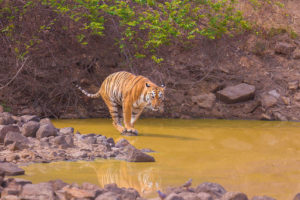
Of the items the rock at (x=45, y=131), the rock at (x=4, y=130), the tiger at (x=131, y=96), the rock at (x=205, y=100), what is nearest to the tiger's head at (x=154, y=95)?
the tiger at (x=131, y=96)

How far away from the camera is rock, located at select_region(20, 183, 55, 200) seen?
2.89 m

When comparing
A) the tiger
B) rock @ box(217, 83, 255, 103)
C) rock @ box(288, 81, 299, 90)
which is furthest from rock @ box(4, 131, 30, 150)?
rock @ box(288, 81, 299, 90)

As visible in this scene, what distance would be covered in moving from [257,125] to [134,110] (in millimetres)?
2667

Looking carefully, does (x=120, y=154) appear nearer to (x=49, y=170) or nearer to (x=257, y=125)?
(x=49, y=170)

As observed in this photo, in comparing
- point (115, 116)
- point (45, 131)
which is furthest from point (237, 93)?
point (45, 131)

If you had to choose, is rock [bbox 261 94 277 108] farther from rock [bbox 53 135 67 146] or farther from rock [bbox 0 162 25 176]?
rock [bbox 0 162 25 176]

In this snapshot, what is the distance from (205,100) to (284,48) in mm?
2645

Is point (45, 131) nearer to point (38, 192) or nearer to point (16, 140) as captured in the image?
point (16, 140)

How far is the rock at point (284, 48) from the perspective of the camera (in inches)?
423

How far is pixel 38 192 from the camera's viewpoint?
2.94 meters

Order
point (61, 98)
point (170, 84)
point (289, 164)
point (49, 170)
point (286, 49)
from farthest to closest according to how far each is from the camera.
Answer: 1. point (286, 49)
2. point (170, 84)
3. point (61, 98)
4. point (289, 164)
5. point (49, 170)

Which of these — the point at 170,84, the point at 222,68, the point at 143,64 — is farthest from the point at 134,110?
the point at 222,68

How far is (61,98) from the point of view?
9.30 m

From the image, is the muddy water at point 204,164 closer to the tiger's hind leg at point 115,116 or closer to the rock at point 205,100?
the tiger's hind leg at point 115,116
